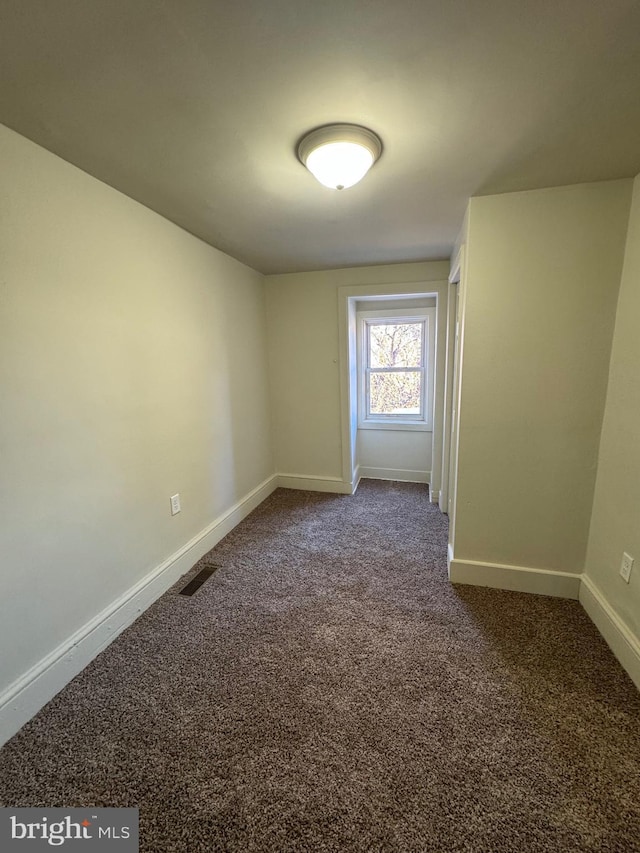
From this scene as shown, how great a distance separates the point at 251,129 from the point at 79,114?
581mm

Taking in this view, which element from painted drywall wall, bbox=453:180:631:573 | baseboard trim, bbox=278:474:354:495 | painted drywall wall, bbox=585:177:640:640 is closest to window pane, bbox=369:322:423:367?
baseboard trim, bbox=278:474:354:495

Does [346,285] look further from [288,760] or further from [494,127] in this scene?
[288,760]

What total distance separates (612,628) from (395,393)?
273 cm

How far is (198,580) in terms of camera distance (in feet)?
7.32

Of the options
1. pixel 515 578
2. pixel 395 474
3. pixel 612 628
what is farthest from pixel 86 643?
pixel 395 474

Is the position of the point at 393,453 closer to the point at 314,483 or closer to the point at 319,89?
the point at 314,483

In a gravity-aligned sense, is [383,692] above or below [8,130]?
below

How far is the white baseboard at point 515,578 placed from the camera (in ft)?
6.54

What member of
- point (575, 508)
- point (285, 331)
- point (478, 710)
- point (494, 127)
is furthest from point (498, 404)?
point (285, 331)

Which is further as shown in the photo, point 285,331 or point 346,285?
point 285,331

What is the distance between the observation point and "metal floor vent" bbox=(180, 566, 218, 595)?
2.12 meters

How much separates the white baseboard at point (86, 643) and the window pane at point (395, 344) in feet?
8.39

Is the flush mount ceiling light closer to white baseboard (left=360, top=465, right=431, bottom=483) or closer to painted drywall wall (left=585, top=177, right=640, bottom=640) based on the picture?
painted drywall wall (left=585, top=177, right=640, bottom=640)

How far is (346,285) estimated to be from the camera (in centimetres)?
321
